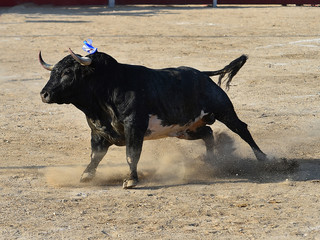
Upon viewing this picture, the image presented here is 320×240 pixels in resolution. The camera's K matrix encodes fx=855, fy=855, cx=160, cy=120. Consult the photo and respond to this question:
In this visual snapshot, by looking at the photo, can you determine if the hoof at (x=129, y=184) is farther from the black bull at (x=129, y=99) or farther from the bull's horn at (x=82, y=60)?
the bull's horn at (x=82, y=60)

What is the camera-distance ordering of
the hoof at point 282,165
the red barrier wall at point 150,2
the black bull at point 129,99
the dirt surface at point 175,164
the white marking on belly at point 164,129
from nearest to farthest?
the dirt surface at point 175,164, the black bull at point 129,99, the white marking on belly at point 164,129, the hoof at point 282,165, the red barrier wall at point 150,2

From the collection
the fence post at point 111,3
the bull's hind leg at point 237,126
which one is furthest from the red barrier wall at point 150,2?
the bull's hind leg at point 237,126

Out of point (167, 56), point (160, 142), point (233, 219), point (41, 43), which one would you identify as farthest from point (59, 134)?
point (41, 43)

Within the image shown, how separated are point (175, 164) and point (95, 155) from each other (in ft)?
2.76

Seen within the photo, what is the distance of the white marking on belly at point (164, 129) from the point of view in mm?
7469

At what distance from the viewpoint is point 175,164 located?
813 centimetres

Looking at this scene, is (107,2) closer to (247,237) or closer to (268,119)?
(268,119)

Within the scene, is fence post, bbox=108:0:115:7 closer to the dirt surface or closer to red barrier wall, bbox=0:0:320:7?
red barrier wall, bbox=0:0:320:7

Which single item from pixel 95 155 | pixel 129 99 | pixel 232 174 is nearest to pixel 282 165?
pixel 232 174

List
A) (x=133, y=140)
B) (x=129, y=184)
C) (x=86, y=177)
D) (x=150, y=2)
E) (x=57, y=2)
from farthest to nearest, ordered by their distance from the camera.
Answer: (x=150, y=2) < (x=57, y=2) < (x=86, y=177) < (x=133, y=140) < (x=129, y=184)

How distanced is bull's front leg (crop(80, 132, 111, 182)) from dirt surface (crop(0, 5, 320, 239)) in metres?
0.10

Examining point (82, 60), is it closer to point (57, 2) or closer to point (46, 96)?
point (46, 96)

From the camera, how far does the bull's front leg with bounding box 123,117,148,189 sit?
728cm

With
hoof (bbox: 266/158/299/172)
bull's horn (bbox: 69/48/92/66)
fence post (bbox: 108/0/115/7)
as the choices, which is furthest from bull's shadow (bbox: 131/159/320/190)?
fence post (bbox: 108/0/115/7)
